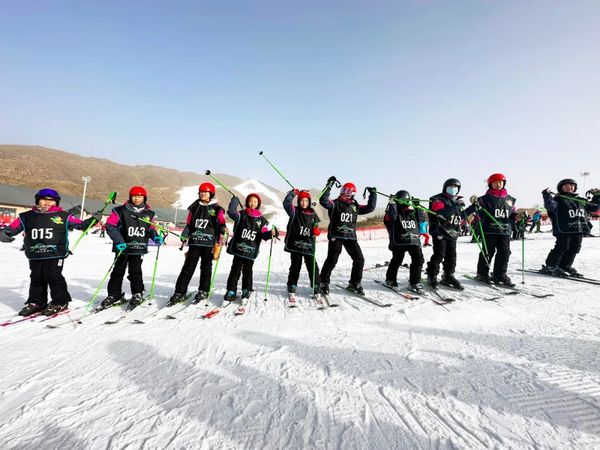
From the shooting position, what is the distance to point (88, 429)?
186 cm

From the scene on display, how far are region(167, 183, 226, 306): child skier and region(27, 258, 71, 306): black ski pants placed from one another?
1.73 m

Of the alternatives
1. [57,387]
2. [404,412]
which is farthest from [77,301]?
[404,412]

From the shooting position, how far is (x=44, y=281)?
456 centimetres

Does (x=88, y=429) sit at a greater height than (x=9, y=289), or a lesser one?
greater

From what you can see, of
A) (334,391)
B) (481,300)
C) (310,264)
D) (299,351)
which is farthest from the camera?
(310,264)

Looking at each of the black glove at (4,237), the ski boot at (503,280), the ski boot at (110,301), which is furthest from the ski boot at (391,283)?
the black glove at (4,237)

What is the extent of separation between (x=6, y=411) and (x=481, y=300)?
242 inches

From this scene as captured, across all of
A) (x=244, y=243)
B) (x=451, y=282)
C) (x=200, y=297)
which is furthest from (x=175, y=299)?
(x=451, y=282)

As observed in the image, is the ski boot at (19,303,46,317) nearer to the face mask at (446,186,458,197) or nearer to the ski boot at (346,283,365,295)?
the ski boot at (346,283,365,295)

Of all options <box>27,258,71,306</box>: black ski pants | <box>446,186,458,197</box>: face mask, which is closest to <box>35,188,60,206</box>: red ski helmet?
<box>27,258,71,306</box>: black ski pants

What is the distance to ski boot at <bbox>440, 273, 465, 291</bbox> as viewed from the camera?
578 centimetres

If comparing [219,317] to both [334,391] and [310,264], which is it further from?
[334,391]

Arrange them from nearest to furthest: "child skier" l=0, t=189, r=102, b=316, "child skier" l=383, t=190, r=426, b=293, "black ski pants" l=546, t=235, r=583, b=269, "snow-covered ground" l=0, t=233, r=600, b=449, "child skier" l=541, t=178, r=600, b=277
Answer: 1. "snow-covered ground" l=0, t=233, r=600, b=449
2. "child skier" l=0, t=189, r=102, b=316
3. "child skier" l=383, t=190, r=426, b=293
4. "child skier" l=541, t=178, r=600, b=277
5. "black ski pants" l=546, t=235, r=583, b=269

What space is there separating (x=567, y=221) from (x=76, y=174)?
15142cm
